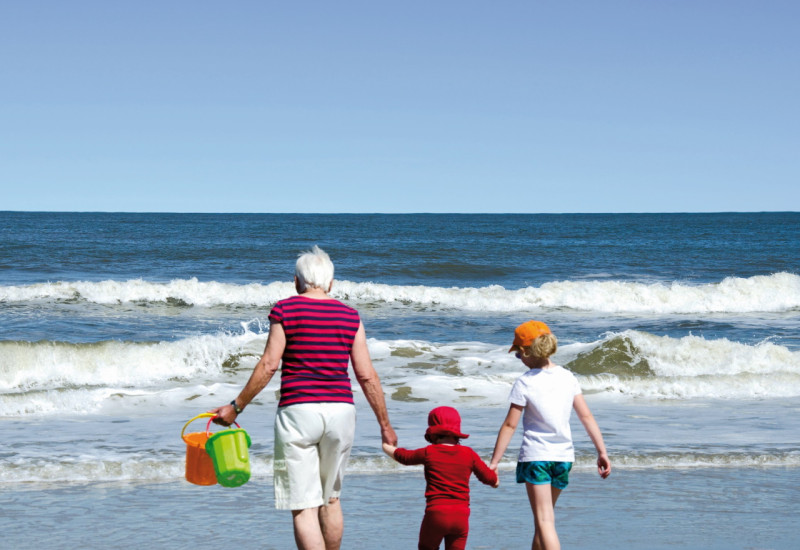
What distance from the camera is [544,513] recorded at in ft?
13.8

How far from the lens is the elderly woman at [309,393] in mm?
3949

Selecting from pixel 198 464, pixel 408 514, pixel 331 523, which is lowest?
pixel 408 514

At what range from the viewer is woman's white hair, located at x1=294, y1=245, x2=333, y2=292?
4039mm

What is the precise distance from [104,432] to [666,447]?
541 centimetres

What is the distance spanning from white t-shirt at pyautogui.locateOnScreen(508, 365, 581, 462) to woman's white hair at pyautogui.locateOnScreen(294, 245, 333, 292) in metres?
1.07

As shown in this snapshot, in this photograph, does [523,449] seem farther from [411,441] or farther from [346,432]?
[411,441]

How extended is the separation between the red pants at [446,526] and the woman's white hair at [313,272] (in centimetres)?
118

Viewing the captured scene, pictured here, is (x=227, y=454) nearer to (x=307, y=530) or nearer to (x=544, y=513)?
(x=307, y=530)

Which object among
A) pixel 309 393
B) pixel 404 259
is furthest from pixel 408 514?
pixel 404 259

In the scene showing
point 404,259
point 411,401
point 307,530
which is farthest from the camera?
point 404,259

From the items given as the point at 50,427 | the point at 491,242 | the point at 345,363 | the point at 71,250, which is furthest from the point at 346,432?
the point at 491,242

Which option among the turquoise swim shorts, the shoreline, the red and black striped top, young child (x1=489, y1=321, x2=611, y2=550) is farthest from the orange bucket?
the turquoise swim shorts

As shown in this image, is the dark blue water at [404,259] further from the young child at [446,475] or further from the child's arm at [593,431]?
the young child at [446,475]

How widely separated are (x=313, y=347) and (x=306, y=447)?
48cm
